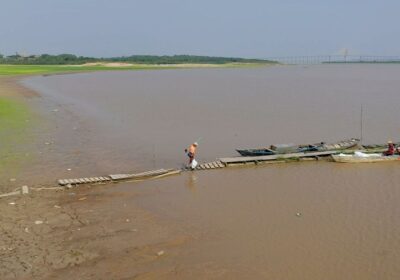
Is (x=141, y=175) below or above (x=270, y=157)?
below

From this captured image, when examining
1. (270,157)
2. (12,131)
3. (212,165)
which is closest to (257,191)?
(212,165)

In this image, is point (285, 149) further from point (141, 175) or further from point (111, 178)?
point (111, 178)

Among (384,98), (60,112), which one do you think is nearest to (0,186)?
(60,112)

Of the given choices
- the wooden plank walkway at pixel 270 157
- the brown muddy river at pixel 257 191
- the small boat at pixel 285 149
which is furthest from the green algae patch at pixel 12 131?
the small boat at pixel 285 149

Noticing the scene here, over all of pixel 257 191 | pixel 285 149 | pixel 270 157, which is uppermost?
pixel 285 149

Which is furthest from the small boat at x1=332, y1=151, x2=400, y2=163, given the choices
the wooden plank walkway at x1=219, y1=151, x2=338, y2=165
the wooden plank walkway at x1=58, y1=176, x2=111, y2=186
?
the wooden plank walkway at x1=58, y1=176, x2=111, y2=186

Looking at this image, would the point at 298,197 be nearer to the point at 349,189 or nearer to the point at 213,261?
the point at 349,189

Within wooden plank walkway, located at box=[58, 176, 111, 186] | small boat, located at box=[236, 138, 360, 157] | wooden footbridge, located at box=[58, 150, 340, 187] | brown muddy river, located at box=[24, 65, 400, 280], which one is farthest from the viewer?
small boat, located at box=[236, 138, 360, 157]

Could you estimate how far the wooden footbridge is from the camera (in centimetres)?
1656

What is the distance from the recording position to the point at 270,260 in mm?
10859

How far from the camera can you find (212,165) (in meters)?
18.9

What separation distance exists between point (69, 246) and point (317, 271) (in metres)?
5.78

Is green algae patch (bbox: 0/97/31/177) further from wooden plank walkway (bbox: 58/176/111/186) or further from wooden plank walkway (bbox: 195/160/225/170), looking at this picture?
wooden plank walkway (bbox: 195/160/225/170)

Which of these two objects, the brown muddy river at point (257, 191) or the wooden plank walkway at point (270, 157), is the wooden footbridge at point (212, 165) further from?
the brown muddy river at point (257, 191)
